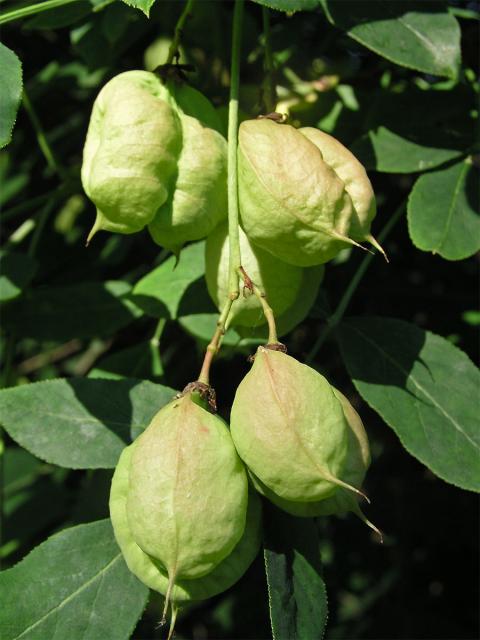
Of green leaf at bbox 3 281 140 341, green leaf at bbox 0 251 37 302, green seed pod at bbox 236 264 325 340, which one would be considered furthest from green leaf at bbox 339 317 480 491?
green leaf at bbox 0 251 37 302

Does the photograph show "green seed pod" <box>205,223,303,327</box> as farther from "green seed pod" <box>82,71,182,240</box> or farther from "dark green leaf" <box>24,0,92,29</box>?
"dark green leaf" <box>24,0,92,29</box>

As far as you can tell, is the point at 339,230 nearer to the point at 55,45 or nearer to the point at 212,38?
the point at 212,38

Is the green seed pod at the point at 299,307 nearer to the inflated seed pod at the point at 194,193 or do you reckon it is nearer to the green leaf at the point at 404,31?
the inflated seed pod at the point at 194,193

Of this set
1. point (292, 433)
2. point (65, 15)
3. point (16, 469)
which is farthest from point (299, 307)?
point (16, 469)

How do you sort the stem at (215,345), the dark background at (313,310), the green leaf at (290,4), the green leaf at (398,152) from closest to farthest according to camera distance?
the stem at (215,345) < the green leaf at (290,4) < the green leaf at (398,152) < the dark background at (313,310)

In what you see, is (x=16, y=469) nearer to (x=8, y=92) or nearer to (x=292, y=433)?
(x=8, y=92)

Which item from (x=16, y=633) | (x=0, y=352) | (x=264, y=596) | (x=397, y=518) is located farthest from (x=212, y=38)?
(x=264, y=596)

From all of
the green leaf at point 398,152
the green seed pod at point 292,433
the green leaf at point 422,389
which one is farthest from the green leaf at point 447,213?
the green seed pod at point 292,433
